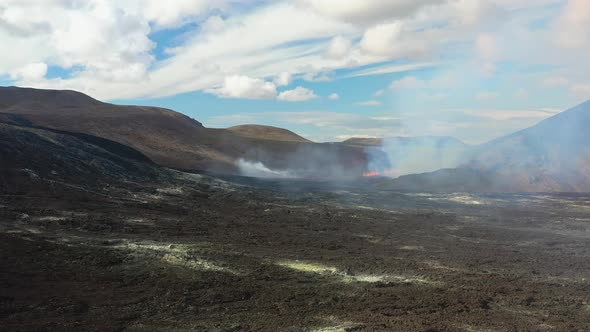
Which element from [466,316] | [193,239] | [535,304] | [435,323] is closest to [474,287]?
[535,304]

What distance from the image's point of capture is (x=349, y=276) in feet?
45.4

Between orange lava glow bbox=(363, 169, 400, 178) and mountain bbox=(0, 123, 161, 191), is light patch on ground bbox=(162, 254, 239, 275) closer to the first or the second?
mountain bbox=(0, 123, 161, 191)

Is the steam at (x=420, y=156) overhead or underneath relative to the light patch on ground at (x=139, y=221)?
overhead

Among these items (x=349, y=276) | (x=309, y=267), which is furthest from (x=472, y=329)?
(x=309, y=267)

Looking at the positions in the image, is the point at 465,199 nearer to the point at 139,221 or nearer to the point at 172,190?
the point at 172,190

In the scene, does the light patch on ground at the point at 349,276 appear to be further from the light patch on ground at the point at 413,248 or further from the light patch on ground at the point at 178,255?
the light patch on ground at the point at 413,248

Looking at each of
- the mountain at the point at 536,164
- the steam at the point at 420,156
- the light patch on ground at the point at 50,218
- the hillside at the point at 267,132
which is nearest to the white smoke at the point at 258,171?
the steam at the point at 420,156

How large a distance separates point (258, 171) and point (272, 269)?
194 ft

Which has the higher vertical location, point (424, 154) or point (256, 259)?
point (424, 154)

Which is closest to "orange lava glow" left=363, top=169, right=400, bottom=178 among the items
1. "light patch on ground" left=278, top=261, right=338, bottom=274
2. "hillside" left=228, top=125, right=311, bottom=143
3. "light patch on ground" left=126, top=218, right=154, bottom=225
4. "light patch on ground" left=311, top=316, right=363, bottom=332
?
"light patch on ground" left=126, top=218, right=154, bottom=225

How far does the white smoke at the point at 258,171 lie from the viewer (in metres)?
68.2

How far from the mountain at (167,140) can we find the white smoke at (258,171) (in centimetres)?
152

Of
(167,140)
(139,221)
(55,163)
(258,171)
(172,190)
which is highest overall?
(167,140)

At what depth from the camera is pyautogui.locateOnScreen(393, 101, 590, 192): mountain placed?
154 ft
